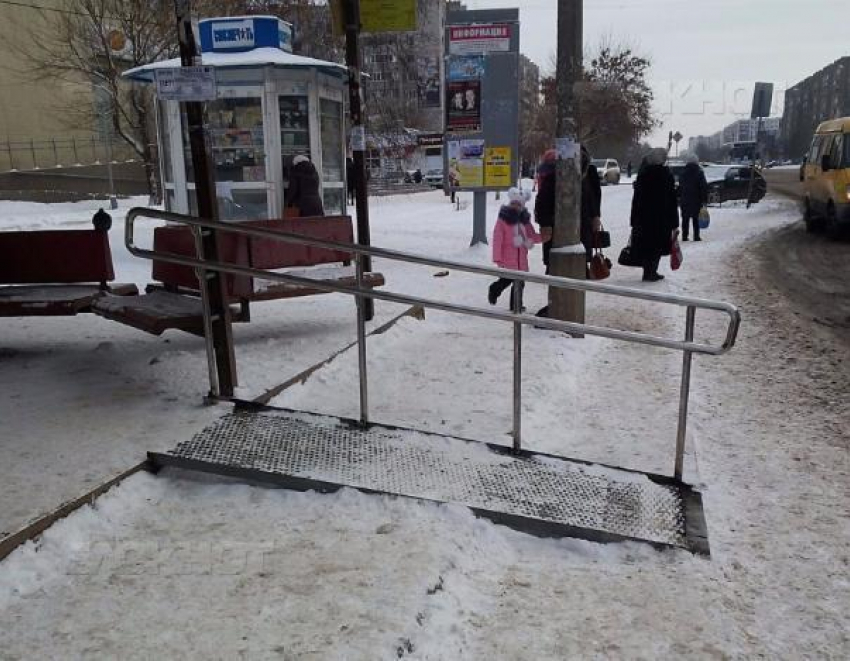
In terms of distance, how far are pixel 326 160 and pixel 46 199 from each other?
2538 cm

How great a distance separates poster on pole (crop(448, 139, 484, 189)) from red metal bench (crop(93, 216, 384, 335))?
6.13m

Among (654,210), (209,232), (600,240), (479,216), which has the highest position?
(209,232)

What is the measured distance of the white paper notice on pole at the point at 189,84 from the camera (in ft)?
13.8

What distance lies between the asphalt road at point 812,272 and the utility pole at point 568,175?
2660 millimetres

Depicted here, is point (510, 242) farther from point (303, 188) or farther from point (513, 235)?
point (303, 188)

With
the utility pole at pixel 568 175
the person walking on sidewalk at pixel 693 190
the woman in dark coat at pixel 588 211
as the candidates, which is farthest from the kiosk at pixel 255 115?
the person walking on sidewalk at pixel 693 190

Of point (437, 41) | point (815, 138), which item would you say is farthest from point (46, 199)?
point (437, 41)

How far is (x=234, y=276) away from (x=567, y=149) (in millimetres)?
3128

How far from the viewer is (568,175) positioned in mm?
6914

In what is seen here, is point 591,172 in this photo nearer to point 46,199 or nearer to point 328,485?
point 328,485

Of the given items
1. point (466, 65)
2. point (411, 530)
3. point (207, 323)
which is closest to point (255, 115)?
point (466, 65)

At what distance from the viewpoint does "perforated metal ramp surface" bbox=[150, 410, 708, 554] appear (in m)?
3.41

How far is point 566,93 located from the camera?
6.82 meters

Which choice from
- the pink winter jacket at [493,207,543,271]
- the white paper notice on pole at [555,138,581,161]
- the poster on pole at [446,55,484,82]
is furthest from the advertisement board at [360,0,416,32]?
the poster on pole at [446,55,484,82]
